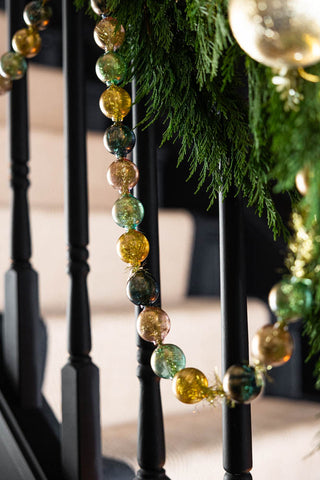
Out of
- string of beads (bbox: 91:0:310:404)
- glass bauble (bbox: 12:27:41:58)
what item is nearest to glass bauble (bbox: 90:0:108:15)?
string of beads (bbox: 91:0:310:404)

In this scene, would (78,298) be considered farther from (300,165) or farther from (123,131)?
(300,165)

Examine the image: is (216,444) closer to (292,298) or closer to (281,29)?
(292,298)

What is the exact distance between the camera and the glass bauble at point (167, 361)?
1.82 feet

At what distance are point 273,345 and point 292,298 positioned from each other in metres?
0.04

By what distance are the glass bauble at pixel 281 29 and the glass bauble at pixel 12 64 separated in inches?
22.2

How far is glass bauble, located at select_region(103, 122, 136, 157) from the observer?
631 millimetres

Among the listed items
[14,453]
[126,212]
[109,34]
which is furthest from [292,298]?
[14,453]

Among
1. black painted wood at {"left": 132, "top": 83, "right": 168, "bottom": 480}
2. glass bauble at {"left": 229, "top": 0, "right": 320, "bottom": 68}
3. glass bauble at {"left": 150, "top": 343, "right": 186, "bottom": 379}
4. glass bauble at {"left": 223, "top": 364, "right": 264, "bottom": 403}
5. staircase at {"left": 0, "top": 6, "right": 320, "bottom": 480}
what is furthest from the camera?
staircase at {"left": 0, "top": 6, "right": 320, "bottom": 480}

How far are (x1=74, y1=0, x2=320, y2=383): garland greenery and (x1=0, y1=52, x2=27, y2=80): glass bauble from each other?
0.90 feet

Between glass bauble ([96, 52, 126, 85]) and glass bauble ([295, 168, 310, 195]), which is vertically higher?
glass bauble ([96, 52, 126, 85])

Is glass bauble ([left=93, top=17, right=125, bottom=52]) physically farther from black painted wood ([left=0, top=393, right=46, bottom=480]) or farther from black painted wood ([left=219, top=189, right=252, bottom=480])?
black painted wood ([left=0, top=393, right=46, bottom=480])

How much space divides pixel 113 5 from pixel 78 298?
433 millimetres

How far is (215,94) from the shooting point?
0.52 meters

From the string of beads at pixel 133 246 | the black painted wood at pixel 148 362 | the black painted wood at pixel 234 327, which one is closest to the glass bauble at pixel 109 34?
the string of beads at pixel 133 246
